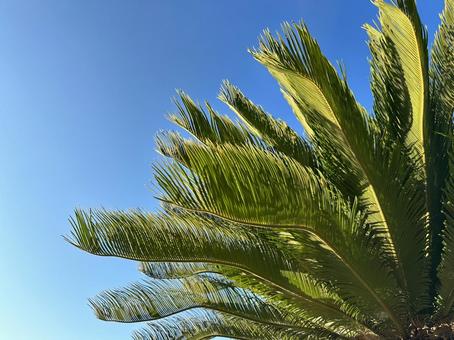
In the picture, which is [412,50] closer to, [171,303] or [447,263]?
[447,263]

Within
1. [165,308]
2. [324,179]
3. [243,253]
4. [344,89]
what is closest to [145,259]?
[243,253]

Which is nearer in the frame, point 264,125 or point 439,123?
point 439,123

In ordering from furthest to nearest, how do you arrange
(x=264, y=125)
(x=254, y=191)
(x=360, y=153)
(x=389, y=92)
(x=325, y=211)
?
(x=264, y=125) < (x=389, y=92) < (x=360, y=153) < (x=325, y=211) < (x=254, y=191)

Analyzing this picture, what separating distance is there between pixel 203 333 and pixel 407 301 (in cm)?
246

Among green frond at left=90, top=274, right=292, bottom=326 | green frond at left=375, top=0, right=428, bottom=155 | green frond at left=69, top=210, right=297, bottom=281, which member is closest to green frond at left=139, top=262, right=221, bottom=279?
green frond at left=90, top=274, right=292, bottom=326

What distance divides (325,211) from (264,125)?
228cm

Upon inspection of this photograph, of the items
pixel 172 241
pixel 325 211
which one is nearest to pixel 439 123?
pixel 325 211

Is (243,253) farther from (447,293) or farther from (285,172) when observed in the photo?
(447,293)

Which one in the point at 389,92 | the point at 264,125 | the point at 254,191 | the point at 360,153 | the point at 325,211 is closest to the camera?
the point at 254,191

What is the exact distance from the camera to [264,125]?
635cm

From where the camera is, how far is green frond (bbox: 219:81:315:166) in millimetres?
5965

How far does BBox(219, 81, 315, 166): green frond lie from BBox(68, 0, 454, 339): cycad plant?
50mm

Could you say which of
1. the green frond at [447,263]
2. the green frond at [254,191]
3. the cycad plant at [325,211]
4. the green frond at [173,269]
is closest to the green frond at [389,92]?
the cycad plant at [325,211]

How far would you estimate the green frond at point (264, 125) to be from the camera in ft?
19.6
